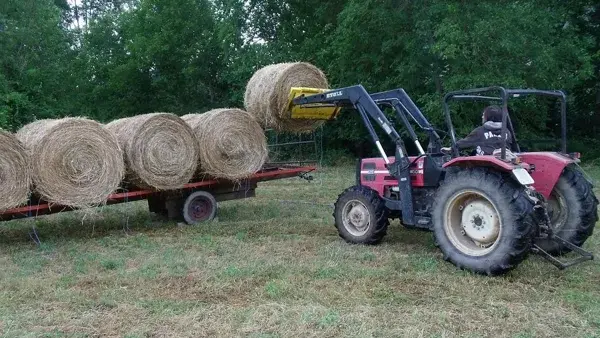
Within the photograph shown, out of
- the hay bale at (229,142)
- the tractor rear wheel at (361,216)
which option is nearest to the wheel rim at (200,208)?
the hay bale at (229,142)

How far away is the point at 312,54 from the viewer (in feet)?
63.1

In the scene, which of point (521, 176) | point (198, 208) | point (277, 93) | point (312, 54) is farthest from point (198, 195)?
point (312, 54)

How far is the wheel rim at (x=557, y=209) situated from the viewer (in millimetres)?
5754

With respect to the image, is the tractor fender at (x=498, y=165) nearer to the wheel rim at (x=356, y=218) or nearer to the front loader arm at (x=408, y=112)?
the front loader arm at (x=408, y=112)

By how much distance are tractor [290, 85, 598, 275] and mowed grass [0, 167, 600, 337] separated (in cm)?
26

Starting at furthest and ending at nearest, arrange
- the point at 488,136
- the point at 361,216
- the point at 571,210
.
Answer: the point at 361,216 < the point at 571,210 < the point at 488,136

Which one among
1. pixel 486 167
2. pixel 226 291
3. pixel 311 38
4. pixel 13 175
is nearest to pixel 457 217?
pixel 486 167

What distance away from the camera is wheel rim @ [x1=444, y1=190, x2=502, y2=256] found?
5137 millimetres

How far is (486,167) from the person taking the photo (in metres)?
5.25

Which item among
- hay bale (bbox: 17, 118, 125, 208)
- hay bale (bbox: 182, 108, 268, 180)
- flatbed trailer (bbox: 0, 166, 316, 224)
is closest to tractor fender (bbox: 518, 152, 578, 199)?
hay bale (bbox: 182, 108, 268, 180)

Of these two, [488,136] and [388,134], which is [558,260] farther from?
[388,134]

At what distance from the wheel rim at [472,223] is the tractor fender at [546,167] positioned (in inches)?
32.0

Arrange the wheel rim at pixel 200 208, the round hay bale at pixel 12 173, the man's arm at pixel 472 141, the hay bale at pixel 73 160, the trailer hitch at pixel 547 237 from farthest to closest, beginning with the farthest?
the wheel rim at pixel 200 208 < the hay bale at pixel 73 160 < the round hay bale at pixel 12 173 < the man's arm at pixel 472 141 < the trailer hitch at pixel 547 237

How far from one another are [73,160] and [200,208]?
230 cm
